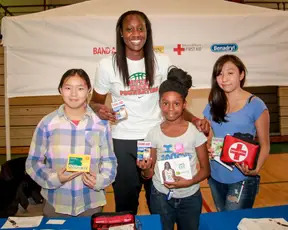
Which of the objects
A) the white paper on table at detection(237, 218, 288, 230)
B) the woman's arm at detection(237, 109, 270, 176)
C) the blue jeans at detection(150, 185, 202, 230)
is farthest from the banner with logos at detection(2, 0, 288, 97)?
the white paper on table at detection(237, 218, 288, 230)

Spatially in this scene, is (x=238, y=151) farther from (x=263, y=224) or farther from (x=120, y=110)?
(x=120, y=110)

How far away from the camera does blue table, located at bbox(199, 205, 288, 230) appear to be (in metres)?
1.53

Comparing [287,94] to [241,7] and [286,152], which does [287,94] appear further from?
[241,7]

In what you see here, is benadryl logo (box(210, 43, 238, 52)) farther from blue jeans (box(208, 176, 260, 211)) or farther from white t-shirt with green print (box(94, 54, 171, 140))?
blue jeans (box(208, 176, 260, 211))

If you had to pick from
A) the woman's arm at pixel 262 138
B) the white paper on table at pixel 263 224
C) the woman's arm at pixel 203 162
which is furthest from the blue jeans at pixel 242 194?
the white paper on table at pixel 263 224

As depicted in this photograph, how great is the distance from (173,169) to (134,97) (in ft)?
1.96

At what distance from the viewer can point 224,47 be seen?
12.2 ft

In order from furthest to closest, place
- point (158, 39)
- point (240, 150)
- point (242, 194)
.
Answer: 1. point (158, 39)
2. point (242, 194)
3. point (240, 150)

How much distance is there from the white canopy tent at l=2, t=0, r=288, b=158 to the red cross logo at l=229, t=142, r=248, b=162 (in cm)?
206

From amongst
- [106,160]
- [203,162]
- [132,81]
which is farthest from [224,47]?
[106,160]

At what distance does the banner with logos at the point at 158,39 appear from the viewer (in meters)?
3.42

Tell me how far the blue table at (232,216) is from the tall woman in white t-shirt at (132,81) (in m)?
0.59

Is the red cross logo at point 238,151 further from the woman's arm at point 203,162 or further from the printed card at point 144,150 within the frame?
the printed card at point 144,150

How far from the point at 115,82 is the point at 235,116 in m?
0.87
